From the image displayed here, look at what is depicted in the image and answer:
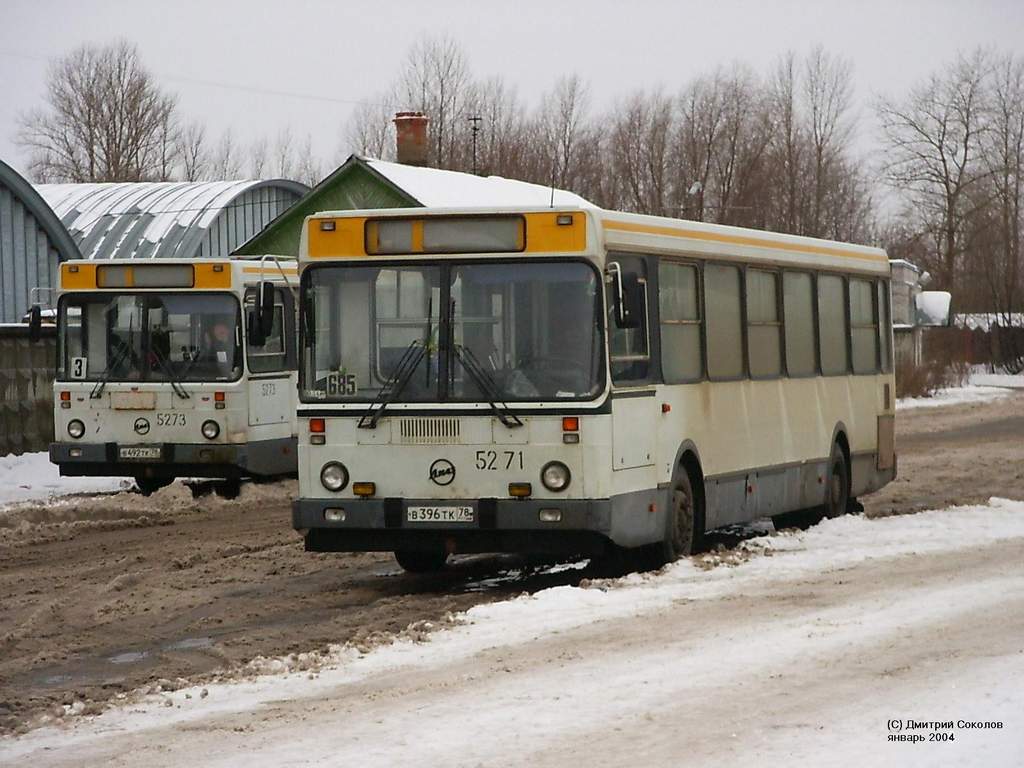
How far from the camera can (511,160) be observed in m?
85.5

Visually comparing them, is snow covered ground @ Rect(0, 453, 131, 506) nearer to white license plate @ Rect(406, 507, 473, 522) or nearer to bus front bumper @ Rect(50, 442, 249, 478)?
bus front bumper @ Rect(50, 442, 249, 478)

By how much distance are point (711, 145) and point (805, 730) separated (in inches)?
3249

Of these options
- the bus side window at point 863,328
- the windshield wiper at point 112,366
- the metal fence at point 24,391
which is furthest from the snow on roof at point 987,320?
the windshield wiper at point 112,366

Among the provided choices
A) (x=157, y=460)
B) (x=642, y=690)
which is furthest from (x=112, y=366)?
(x=642, y=690)

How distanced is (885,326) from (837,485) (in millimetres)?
2448

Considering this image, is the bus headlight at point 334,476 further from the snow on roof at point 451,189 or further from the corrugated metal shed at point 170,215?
the corrugated metal shed at point 170,215

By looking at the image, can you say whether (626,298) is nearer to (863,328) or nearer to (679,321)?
(679,321)

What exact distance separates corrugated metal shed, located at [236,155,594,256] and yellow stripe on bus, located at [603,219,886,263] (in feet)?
79.2

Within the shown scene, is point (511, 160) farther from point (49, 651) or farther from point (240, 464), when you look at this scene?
point (49, 651)

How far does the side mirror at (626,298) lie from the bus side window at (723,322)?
2562 millimetres

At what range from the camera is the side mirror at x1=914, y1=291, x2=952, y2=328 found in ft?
269

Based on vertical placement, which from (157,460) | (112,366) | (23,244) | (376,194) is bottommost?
(157,460)

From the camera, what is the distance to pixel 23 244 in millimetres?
41656

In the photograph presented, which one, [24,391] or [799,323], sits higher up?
[799,323]
